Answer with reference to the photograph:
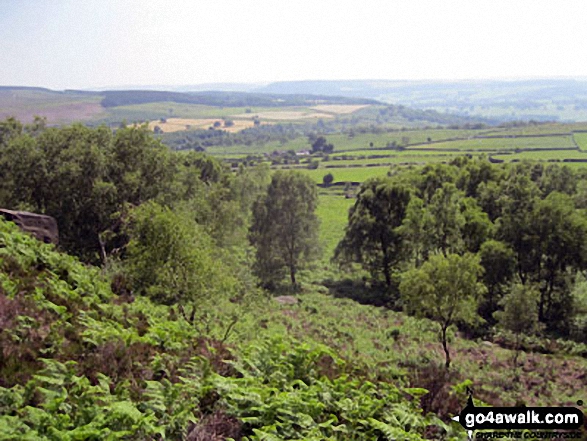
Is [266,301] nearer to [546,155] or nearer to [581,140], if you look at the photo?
[546,155]

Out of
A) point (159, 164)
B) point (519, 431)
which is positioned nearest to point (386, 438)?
point (519, 431)

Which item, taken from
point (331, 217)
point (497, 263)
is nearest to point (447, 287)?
point (497, 263)

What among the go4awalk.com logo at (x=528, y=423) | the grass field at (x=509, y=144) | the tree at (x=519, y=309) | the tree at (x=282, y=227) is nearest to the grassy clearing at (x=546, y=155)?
the grass field at (x=509, y=144)

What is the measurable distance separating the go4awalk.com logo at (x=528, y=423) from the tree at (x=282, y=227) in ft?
126

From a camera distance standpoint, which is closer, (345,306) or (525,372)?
(525,372)

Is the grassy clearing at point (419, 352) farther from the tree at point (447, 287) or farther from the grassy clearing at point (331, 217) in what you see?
the grassy clearing at point (331, 217)

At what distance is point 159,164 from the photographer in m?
35.0

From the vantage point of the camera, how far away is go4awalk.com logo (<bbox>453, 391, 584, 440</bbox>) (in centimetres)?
1112

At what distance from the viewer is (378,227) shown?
153 ft

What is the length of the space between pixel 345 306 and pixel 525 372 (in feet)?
→ 57.6

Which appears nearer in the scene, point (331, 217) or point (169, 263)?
point (169, 263)

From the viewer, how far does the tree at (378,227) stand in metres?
45.8

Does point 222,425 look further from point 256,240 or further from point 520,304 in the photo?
point 256,240

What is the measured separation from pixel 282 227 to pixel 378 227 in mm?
10294
